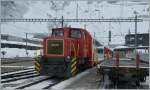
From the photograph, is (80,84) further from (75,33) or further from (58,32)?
(75,33)

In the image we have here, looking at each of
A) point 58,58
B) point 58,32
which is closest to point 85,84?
point 58,58

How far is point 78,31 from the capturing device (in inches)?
770

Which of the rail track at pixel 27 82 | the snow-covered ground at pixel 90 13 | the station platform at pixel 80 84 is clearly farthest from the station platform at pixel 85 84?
the snow-covered ground at pixel 90 13

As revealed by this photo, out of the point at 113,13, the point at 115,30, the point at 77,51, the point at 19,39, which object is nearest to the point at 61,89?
the point at 77,51

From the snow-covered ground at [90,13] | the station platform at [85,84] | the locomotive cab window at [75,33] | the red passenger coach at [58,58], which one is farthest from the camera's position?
the snow-covered ground at [90,13]

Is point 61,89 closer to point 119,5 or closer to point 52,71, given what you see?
point 52,71

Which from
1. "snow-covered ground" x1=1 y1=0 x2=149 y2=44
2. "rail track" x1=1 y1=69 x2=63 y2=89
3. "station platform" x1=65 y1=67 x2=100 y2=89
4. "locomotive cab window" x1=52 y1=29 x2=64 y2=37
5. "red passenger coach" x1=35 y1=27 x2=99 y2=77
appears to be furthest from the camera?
"snow-covered ground" x1=1 y1=0 x2=149 y2=44

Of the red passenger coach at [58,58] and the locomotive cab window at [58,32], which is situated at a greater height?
the locomotive cab window at [58,32]

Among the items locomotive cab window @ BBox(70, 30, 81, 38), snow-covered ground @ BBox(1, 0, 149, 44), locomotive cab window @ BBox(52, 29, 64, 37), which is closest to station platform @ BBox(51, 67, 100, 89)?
locomotive cab window @ BBox(52, 29, 64, 37)

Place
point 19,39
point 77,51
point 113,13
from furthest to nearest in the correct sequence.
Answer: point 19,39 < point 113,13 < point 77,51

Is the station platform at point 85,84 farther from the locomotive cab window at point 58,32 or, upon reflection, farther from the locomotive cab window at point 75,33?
the locomotive cab window at point 75,33

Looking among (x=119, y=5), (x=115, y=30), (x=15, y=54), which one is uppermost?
(x=119, y=5)

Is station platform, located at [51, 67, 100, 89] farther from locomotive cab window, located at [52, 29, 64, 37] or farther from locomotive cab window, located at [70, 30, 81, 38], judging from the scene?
locomotive cab window, located at [70, 30, 81, 38]

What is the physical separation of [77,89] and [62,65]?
4153mm
